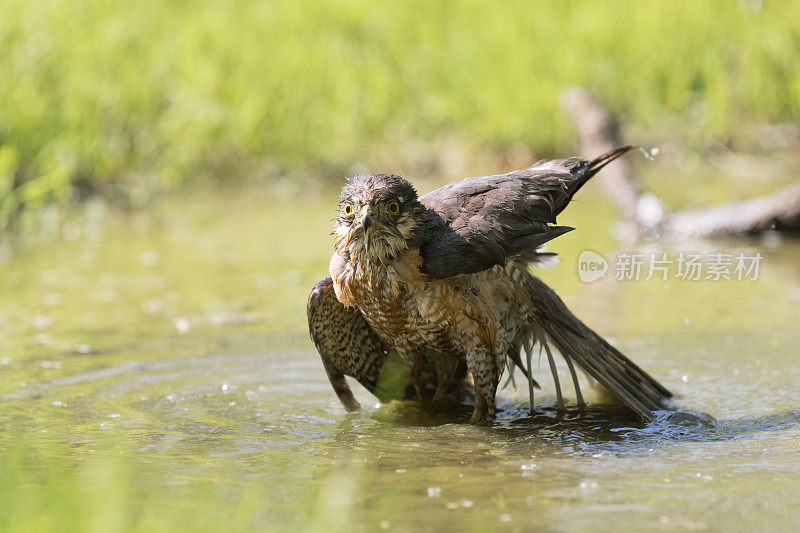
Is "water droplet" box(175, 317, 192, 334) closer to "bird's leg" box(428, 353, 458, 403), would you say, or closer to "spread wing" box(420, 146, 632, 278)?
"bird's leg" box(428, 353, 458, 403)

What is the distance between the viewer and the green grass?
9445mm

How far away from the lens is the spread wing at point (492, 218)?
4.11 metres

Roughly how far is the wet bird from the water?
215 mm

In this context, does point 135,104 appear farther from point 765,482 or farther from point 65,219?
point 765,482

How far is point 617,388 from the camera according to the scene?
4496 mm

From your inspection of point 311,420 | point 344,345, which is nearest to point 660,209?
point 344,345

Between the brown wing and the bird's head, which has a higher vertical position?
the bird's head

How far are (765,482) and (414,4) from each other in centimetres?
868

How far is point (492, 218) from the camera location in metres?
4.21

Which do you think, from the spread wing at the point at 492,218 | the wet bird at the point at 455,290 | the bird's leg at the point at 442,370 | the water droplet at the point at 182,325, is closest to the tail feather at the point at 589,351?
the wet bird at the point at 455,290

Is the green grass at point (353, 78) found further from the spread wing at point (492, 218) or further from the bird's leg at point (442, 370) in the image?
the spread wing at point (492, 218)

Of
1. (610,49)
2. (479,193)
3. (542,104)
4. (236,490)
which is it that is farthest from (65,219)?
(236,490)

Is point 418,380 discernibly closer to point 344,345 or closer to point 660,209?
point 344,345

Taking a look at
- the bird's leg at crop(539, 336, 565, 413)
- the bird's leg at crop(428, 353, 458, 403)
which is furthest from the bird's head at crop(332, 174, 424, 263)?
the bird's leg at crop(539, 336, 565, 413)
